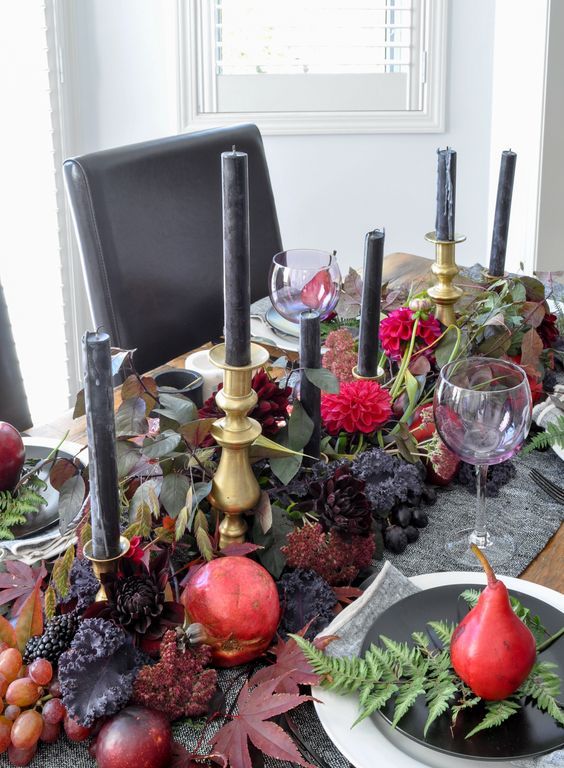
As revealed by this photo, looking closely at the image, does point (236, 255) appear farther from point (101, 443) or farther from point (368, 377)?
point (368, 377)

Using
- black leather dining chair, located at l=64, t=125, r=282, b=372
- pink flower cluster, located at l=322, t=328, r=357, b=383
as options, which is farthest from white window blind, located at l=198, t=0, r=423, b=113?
pink flower cluster, located at l=322, t=328, r=357, b=383

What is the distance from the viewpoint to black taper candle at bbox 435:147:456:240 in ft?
3.59

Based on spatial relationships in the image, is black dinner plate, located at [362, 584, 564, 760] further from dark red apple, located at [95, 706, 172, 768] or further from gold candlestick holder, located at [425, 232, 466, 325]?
gold candlestick holder, located at [425, 232, 466, 325]

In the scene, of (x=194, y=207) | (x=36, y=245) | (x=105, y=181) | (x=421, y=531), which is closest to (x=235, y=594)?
(x=421, y=531)

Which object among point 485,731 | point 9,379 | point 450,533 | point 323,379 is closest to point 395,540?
point 450,533

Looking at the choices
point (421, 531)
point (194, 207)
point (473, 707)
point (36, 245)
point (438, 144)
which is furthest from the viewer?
point (438, 144)

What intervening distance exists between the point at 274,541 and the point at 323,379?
15cm

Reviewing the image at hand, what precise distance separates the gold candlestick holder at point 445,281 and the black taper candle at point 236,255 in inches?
20.2

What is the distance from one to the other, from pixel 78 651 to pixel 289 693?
149 millimetres

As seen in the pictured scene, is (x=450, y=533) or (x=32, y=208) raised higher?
(x=32, y=208)

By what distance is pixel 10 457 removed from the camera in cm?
86

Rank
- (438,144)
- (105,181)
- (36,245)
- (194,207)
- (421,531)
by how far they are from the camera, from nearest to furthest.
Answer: (421,531), (105,181), (194,207), (36,245), (438,144)

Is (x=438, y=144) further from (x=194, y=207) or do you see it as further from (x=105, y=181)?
(x=105, y=181)

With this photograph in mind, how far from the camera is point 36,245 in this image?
2.64 metres
